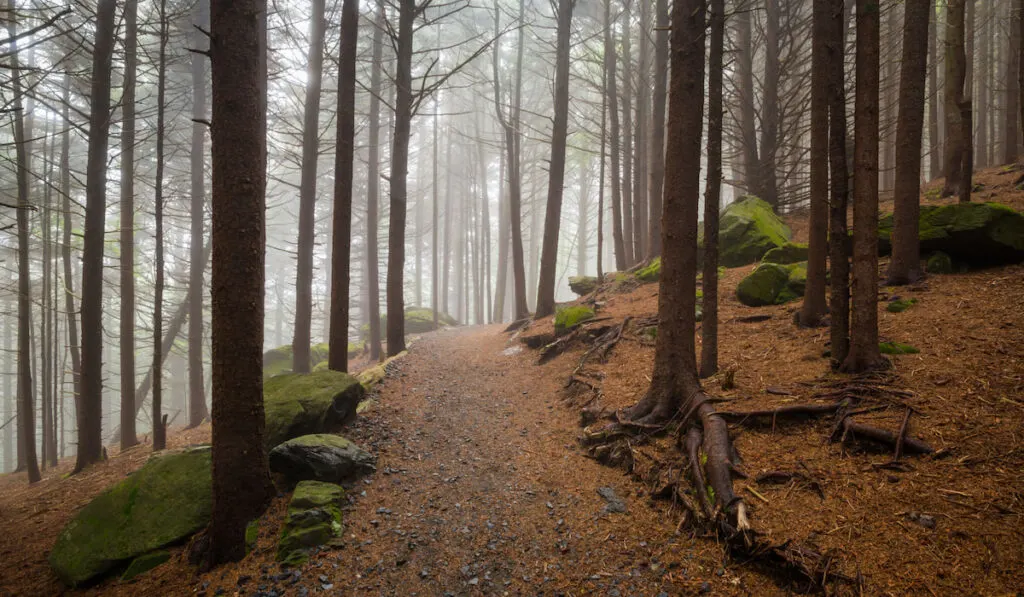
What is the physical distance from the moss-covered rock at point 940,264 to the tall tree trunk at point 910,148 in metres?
0.20

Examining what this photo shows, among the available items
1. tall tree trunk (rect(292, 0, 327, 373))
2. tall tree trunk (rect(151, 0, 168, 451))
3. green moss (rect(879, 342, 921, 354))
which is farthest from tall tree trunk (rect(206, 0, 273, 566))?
tall tree trunk (rect(292, 0, 327, 373))

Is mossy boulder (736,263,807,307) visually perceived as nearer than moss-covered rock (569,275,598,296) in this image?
Yes

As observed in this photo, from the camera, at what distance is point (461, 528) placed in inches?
176

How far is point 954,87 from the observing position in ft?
30.2

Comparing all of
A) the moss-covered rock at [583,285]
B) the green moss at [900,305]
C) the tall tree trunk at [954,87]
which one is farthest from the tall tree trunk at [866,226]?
the moss-covered rock at [583,285]

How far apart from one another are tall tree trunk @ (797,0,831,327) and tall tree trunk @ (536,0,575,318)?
7.58 m

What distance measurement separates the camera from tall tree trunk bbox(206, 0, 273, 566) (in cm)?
441

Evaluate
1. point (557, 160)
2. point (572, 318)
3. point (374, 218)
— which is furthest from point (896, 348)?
point (374, 218)

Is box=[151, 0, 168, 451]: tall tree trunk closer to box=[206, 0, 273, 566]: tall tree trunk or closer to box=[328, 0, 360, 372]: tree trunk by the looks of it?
box=[328, 0, 360, 372]: tree trunk

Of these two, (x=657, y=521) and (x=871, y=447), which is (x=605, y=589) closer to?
(x=657, y=521)

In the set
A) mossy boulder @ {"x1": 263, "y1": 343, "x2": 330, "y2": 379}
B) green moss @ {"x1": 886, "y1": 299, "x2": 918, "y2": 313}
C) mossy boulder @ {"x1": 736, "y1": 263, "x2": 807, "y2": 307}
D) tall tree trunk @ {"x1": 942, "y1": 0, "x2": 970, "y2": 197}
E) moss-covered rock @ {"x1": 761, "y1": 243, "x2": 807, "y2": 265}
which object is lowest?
mossy boulder @ {"x1": 263, "y1": 343, "x2": 330, "y2": 379}

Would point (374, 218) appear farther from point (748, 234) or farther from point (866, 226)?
point (866, 226)

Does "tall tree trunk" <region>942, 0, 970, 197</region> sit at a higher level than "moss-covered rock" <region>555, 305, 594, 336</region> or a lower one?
higher

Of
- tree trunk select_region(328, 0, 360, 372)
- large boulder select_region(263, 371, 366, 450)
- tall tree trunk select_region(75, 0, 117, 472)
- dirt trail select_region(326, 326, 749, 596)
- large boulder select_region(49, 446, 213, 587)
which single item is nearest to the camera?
dirt trail select_region(326, 326, 749, 596)
